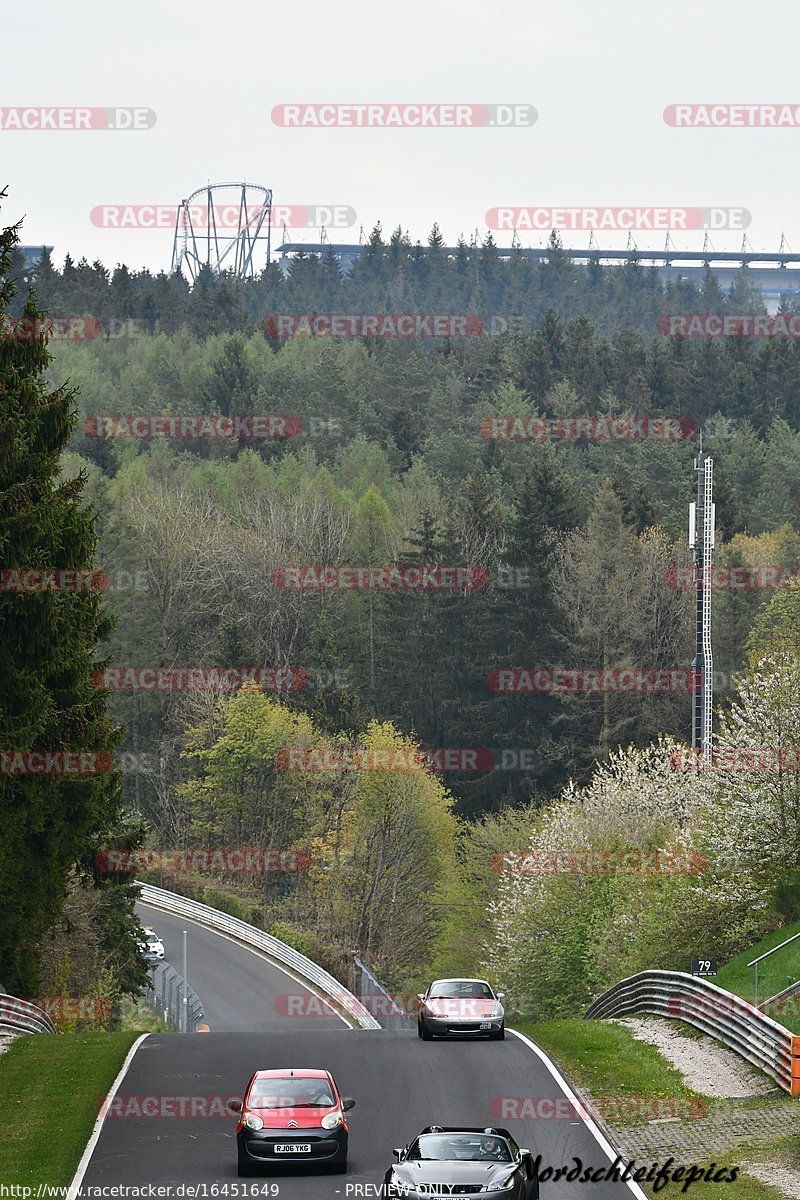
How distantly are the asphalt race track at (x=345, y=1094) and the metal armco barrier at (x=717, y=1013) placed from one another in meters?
3.29

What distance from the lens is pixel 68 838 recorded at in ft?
122

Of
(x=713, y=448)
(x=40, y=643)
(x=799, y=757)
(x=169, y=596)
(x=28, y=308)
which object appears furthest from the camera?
(x=713, y=448)

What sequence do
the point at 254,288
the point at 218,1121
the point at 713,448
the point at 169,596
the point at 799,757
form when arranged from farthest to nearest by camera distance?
the point at 254,288 → the point at 713,448 → the point at 169,596 → the point at 799,757 → the point at 218,1121

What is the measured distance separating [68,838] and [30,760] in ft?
12.9

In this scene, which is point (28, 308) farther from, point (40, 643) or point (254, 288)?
point (254, 288)

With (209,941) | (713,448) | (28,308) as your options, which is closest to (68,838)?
(28,308)

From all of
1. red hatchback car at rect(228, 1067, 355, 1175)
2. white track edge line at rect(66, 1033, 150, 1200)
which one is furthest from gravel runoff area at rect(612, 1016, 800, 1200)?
white track edge line at rect(66, 1033, 150, 1200)

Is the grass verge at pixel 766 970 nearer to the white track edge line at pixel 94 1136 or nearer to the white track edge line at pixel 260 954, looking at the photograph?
the white track edge line at pixel 94 1136

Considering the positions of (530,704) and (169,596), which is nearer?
(530,704)

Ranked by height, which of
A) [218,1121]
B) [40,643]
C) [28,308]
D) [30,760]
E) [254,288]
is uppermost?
[254,288]

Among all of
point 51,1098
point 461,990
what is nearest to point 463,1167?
point 51,1098

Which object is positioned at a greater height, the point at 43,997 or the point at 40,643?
the point at 40,643

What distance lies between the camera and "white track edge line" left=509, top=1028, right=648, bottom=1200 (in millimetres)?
20078

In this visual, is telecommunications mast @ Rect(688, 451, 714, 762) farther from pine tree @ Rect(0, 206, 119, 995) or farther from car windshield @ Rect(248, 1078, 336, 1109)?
car windshield @ Rect(248, 1078, 336, 1109)
